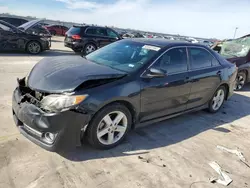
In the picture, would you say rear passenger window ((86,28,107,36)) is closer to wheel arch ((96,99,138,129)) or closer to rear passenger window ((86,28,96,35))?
rear passenger window ((86,28,96,35))

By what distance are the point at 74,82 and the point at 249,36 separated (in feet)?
27.6

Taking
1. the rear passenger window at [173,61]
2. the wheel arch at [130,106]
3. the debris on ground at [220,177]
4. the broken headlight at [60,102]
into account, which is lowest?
the debris on ground at [220,177]

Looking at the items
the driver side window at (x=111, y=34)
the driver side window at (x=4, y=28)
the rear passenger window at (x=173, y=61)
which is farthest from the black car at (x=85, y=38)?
the rear passenger window at (x=173, y=61)

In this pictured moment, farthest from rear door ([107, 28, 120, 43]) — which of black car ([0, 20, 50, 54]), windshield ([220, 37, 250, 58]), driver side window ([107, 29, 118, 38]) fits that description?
windshield ([220, 37, 250, 58])

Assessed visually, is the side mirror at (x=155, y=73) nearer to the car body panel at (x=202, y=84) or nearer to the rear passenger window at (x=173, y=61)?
the rear passenger window at (x=173, y=61)

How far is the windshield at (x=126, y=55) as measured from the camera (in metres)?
3.66

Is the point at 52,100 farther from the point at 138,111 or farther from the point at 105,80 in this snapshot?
the point at 138,111

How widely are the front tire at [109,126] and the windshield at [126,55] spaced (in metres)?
0.64

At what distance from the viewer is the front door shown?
359 centimetres

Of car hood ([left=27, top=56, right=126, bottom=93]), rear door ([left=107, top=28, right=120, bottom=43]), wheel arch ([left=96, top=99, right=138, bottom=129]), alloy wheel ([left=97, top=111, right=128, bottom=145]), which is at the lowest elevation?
alloy wheel ([left=97, top=111, right=128, bottom=145])

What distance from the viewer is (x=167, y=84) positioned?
381cm

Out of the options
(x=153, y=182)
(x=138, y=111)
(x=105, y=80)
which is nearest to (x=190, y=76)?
(x=138, y=111)

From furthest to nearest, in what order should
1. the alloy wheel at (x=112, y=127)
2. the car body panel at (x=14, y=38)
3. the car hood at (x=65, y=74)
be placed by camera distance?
the car body panel at (x=14, y=38)
the alloy wheel at (x=112, y=127)
the car hood at (x=65, y=74)

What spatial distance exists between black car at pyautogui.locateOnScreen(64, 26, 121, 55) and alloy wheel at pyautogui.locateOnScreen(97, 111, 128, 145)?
994 centimetres
